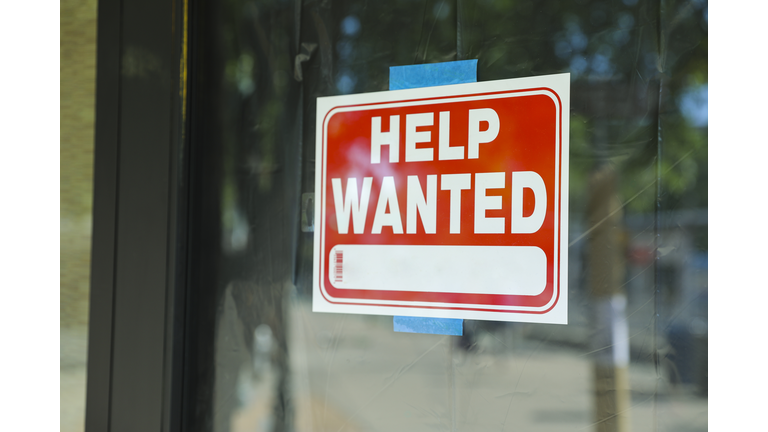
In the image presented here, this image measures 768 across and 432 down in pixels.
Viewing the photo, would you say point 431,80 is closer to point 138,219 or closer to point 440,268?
point 440,268

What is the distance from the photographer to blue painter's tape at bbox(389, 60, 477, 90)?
166 cm

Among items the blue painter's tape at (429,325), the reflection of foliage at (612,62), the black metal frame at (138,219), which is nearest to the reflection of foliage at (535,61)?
the reflection of foliage at (612,62)

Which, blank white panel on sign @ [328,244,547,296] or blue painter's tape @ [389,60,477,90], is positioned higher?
blue painter's tape @ [389,60,477,90]

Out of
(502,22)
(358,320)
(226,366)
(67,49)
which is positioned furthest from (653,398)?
(67,49)

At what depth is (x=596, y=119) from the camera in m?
1.54

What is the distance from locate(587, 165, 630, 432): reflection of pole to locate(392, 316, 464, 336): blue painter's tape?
38 cm

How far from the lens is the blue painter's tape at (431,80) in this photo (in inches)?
64.3

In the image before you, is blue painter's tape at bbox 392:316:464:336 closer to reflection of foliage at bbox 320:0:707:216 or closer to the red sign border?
the red sign border

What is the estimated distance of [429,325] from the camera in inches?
64.9

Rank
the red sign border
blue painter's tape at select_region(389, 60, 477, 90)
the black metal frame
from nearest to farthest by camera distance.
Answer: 1. the red sign border
2. blue painter's tape at select_region(389, 60, 477, 90)
3. the black metal frame

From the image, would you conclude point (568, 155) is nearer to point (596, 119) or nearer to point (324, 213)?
point (596, 119)

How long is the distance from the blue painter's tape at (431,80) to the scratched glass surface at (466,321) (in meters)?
0.03

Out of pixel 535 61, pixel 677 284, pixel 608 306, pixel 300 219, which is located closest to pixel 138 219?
pixel 300 219

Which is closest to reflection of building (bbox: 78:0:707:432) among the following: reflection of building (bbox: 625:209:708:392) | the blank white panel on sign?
reflection of building (bbox: 625:209:708:392)
